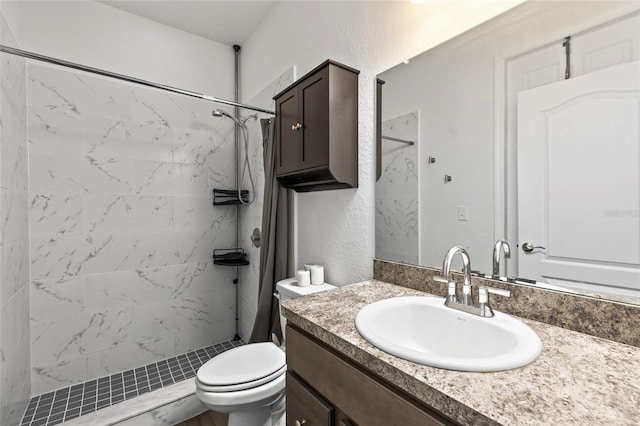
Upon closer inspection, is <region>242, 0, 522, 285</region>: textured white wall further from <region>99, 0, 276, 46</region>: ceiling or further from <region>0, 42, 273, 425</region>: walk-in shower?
<region>0, 42, 273, 425</region>: walk-in shower

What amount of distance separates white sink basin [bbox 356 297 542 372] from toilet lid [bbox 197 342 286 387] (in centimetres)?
73

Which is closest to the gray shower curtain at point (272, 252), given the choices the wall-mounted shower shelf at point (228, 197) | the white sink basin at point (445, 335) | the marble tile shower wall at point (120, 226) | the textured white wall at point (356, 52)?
the textured white wall at point (356, 52)

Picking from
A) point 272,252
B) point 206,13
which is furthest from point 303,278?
point 206,13

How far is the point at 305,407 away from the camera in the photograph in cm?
89

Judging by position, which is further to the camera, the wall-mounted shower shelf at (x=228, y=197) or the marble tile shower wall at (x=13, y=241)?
the wall-mounted shower shelf at (x=228, y=197)

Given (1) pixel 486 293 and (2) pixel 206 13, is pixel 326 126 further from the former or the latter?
(2) pixel 206 13

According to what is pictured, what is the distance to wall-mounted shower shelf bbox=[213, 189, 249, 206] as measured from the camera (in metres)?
2.56

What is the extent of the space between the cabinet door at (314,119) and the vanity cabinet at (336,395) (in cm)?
83

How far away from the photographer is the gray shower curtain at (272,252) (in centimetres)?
196

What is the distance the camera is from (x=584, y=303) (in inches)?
31.1

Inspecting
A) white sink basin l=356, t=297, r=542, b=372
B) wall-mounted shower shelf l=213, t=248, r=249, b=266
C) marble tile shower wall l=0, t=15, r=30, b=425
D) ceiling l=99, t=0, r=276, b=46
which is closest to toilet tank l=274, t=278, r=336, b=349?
white sink basin l=356, t=297, r=542, b=372

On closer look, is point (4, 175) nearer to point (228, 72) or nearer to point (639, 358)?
point (228, 72)

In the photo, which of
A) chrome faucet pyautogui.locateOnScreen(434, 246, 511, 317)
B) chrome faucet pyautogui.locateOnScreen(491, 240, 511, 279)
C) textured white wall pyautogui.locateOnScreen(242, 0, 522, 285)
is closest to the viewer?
chrome faucet pyautogui.locateOnScreen(434, 246, 511, 317)

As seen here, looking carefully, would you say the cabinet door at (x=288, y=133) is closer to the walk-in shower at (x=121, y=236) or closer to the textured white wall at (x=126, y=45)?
the walk-in shower at (x=121, y=236)
